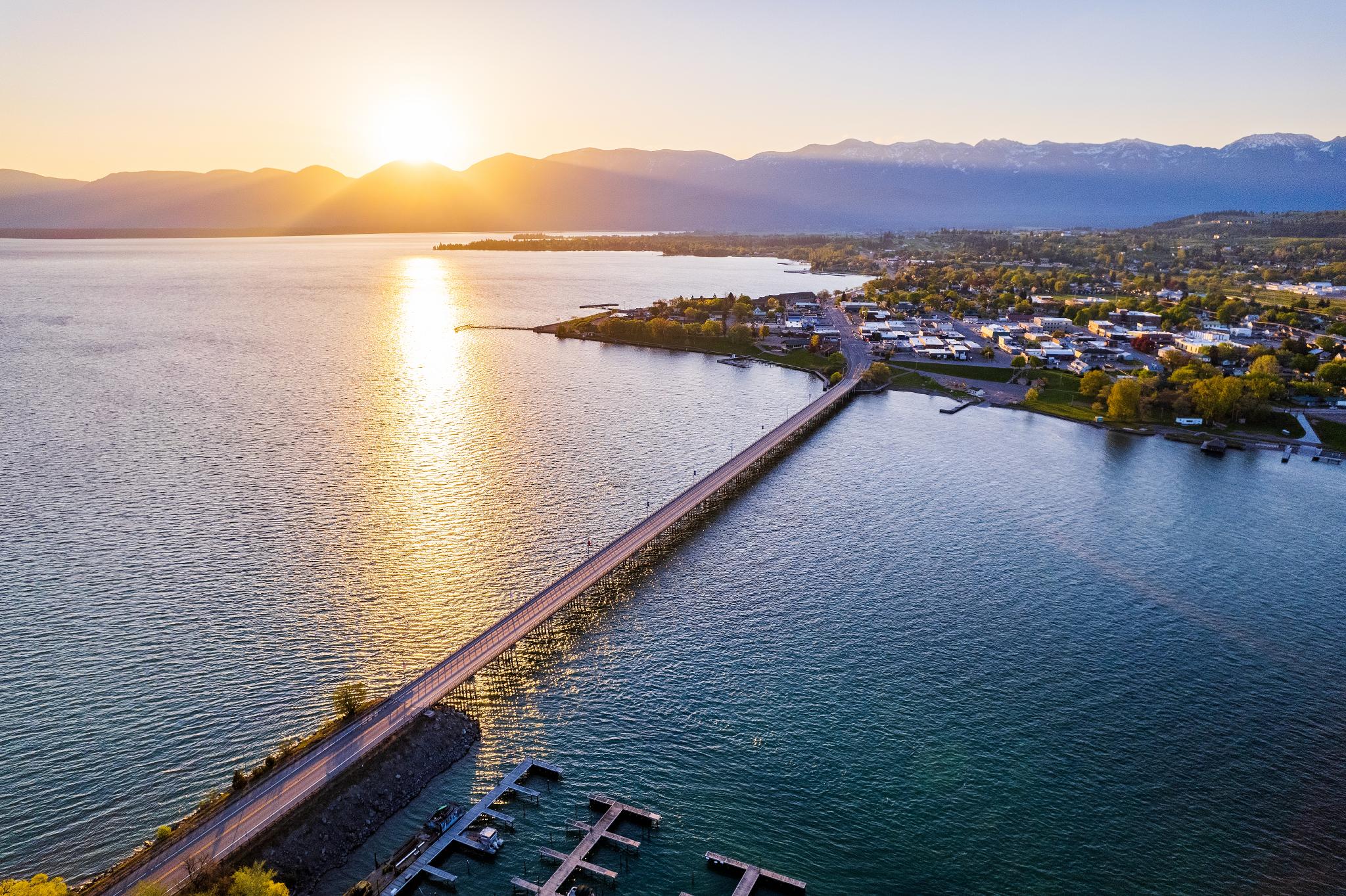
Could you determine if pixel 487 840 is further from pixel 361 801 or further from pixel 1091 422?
pixel 1091 422

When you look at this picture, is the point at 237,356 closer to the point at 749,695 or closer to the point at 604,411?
the point at 604,411

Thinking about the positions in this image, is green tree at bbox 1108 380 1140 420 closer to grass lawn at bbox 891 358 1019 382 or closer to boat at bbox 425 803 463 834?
grass lawn at bbox 891 358 1019 382

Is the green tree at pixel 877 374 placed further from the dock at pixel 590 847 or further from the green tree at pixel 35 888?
the green tree at pixel 35 888

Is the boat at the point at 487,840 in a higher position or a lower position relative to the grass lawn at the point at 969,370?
lower

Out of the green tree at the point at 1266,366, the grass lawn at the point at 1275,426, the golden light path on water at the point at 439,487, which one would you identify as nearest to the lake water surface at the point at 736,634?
the golden light path on water at the point at 439,487

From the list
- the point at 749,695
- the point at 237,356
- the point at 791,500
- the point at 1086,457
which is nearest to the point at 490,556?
the point at 749,695

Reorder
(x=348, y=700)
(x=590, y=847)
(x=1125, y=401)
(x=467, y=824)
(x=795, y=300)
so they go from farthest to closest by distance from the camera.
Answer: (x=795, y=300), (x=1125, y=401), (x=348, y=700), (x=467, y=824), (x=590, y=847)

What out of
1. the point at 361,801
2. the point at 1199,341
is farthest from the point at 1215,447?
the point at 361,801
